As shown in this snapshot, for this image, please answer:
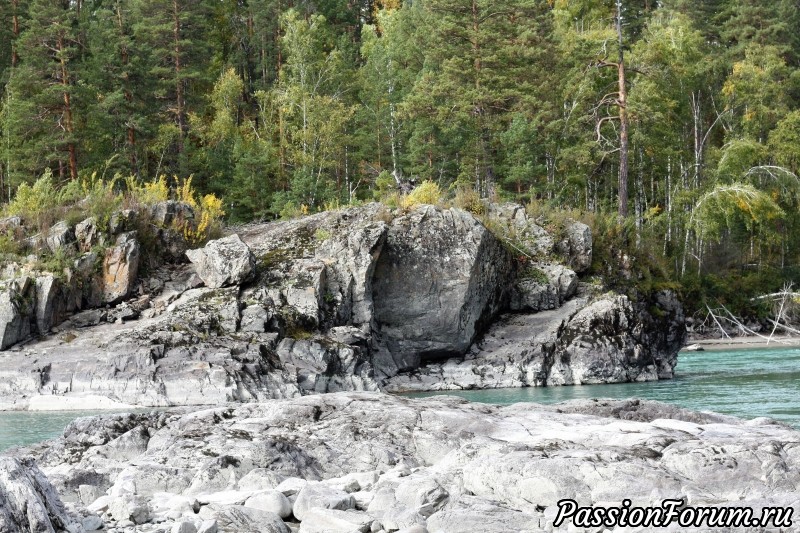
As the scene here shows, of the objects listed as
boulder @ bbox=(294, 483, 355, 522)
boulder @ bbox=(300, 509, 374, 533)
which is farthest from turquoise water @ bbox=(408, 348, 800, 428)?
boulder @ bbox=(300, 509, 374, 533)

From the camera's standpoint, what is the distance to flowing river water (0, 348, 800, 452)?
1675 centimetres

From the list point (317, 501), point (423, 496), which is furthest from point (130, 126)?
point (423, 496)

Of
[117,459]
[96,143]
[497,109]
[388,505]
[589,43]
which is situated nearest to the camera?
[388,505]

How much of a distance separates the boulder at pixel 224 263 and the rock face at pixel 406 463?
452 inches

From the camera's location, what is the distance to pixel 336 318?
80.3 feet

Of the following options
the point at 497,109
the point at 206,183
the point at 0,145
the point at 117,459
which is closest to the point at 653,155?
the point at 497,109

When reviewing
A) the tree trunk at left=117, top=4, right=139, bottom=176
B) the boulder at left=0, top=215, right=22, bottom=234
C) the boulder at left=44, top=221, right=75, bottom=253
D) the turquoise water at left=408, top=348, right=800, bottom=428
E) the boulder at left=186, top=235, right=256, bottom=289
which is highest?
the tree trunk at left=117, top=4, right=139, bottom=176

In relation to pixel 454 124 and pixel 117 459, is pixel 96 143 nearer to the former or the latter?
pixel 454 124

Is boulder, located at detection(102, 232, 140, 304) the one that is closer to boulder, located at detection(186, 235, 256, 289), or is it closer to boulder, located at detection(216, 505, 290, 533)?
boulder, located at detection(186, 235, 256, 289)

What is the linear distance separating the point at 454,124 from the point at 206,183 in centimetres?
1224

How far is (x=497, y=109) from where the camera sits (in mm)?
40938

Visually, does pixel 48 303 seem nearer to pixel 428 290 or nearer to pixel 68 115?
pixel 428 290

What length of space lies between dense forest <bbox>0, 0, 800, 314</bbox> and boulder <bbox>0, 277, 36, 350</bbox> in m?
11.6

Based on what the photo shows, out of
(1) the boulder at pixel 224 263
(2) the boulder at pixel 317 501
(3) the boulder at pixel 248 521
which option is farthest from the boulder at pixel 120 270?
(3) the boulder at pixel 248 521
